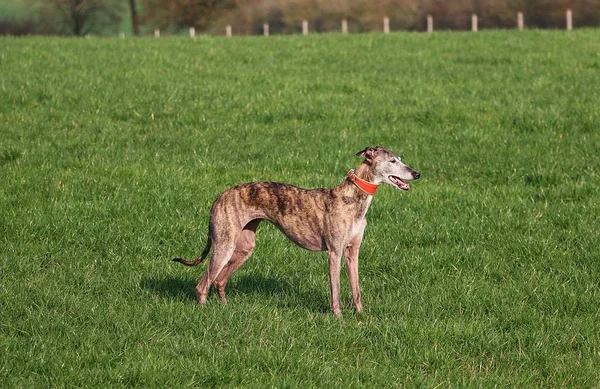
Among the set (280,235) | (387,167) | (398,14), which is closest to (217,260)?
(387,167)

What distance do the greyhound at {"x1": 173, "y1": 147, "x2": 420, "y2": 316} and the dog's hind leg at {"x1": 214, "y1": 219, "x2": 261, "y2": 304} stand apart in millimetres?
186

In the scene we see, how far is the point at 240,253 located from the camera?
9.95 metres

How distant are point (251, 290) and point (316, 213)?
5.15 feet

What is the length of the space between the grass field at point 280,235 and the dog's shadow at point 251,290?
4 centimetres

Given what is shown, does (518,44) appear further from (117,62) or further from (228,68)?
(117,62)

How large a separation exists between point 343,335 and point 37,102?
14.8 metres

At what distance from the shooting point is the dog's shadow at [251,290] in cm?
1012

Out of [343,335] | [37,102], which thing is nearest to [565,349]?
[343,335]

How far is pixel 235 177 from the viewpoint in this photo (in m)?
15.9

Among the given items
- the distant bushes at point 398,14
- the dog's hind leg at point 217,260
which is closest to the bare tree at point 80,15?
the distant bushes at point 398,14

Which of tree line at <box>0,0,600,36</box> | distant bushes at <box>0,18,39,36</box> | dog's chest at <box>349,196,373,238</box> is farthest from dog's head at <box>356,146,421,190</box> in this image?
distant bushes at <box>0,18,39,36</box>

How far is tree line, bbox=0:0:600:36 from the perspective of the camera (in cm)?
6078

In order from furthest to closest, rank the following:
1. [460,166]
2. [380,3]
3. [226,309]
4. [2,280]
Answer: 1. [380,3]
2. [460,166]
3. [2,280]
4. [226,309]

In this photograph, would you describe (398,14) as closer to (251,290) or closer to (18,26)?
(18,26)
